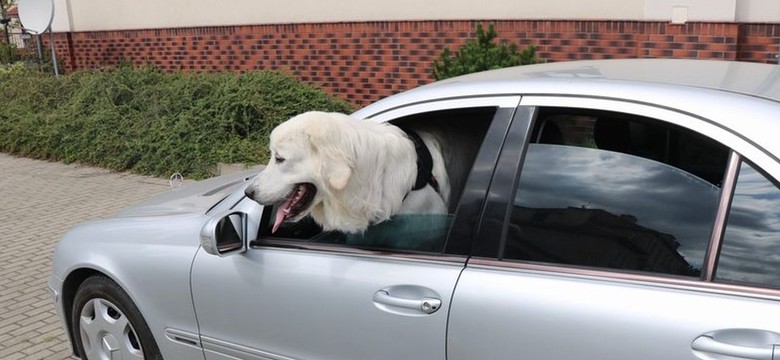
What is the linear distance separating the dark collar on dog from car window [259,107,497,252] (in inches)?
2.8

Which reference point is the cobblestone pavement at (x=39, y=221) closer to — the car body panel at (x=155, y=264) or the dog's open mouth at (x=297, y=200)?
the car body panel at (x=155, y=264)

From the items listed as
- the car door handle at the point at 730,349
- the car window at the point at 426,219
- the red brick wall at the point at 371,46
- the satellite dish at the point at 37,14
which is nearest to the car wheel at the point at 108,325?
the car window at the point at 426,219

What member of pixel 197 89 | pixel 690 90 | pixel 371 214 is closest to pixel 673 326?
pixel 690 90

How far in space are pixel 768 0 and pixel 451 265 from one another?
19.4ft

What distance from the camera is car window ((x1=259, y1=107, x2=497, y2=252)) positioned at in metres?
2.46

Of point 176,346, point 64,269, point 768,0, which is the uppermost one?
point 768,0

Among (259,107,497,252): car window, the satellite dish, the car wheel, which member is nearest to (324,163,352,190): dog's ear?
(259,107,497,252): car window

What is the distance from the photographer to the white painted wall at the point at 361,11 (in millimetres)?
6848

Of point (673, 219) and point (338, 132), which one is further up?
point (338, 132)

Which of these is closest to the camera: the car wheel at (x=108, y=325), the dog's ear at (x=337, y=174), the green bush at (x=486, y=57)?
the dog's ear at (x=337, y=174)

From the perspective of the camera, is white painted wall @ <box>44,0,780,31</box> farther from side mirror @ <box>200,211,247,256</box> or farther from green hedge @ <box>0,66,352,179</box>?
side mirror @ <box>200,211,247,256</box>

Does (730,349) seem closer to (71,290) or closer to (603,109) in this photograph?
(603,109)

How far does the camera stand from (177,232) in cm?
304

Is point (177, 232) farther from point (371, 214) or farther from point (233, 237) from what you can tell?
point (371, 214)
